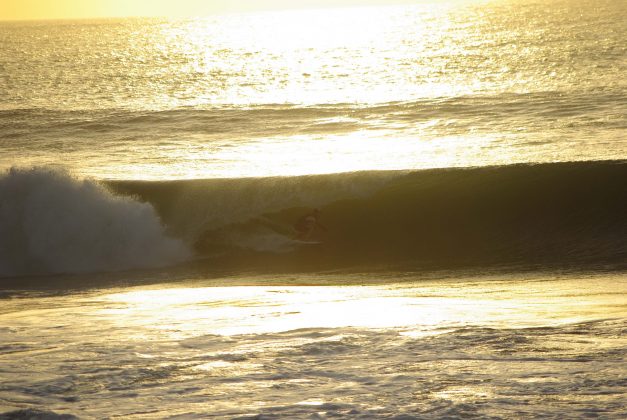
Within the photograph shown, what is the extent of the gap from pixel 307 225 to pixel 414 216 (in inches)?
72.4

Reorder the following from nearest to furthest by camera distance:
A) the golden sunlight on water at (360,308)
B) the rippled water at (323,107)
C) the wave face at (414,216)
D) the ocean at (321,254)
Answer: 1. the ocean at (321,254)
2. the golden sunlight on water at (360,308)
3. the wave face at (414,216)
4. the rippled water at (323,107)

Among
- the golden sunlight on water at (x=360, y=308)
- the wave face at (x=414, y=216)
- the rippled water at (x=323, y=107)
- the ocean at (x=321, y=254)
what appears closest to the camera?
the ocean at (x=321, y=254)

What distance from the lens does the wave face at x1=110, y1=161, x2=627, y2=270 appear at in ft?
48.0

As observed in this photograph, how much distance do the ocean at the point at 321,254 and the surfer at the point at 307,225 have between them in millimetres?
102

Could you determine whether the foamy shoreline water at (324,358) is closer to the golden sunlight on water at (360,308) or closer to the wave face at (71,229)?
the golden sunlight on water at (360,308)

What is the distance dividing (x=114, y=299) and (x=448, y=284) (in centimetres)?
421

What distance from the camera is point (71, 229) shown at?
16156 millimetres

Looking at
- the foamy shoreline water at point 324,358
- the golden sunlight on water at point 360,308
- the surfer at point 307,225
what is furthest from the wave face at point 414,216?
the foamy shoreline water at point 324,358

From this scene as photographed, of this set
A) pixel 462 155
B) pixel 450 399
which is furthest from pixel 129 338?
pixel 462 155

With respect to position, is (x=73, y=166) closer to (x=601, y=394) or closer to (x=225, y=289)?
(x=225, y=289)

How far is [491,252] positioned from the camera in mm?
14562

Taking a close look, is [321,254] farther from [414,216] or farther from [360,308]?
[360,308]

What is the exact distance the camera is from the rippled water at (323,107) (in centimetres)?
2236

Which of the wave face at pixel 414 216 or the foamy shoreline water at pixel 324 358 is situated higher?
the wave face at pixel 414 216
